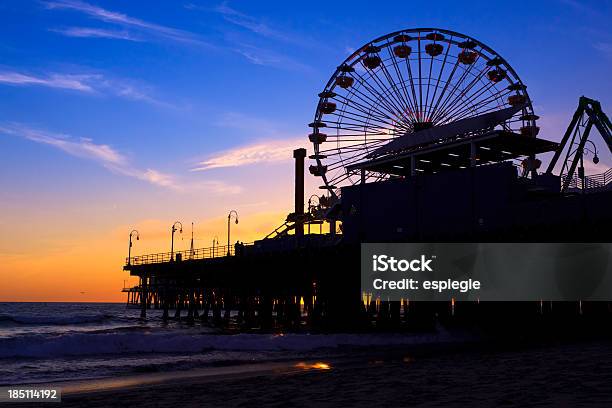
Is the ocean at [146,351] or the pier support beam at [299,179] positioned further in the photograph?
the pier support beam at [299,179]

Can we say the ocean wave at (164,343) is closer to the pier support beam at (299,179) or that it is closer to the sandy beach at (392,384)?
the sandy beach at (392,384)

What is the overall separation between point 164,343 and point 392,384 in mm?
19344

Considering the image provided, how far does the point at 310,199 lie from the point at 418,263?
3036 cm

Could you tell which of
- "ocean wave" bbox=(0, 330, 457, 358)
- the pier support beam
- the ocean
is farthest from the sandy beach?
the pier support beam

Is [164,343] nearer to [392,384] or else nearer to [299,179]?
[392,384]

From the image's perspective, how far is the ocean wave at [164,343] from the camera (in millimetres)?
28828

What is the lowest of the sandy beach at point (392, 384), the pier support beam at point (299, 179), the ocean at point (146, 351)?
the ocean at point (146, 351)

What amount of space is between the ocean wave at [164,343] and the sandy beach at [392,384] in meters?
9.88

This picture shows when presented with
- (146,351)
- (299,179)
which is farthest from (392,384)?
(299,179)

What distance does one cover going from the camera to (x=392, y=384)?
14352 millimetres

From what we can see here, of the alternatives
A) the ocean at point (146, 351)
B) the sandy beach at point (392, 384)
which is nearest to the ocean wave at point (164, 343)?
the ocean at point (146, 351)

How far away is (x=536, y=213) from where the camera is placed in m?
37.3

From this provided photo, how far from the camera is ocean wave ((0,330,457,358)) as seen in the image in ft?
94.6

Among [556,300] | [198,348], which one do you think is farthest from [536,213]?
[198,348]
